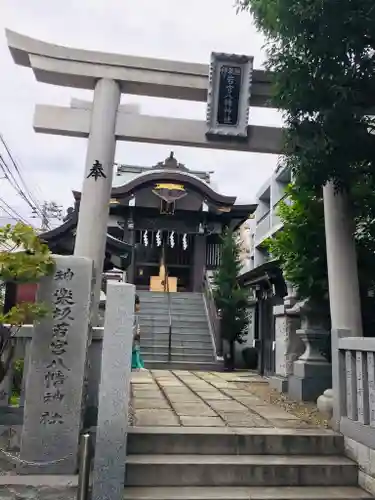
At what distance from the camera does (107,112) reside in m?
7.29

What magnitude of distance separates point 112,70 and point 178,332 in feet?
35.0

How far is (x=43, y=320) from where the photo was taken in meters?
4.57

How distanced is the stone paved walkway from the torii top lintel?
4932 mm

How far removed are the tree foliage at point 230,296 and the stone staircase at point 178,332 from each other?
1.08m

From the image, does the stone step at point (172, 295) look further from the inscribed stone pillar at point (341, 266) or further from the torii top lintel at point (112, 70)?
the inscribed stone pillar at point (341, 266)

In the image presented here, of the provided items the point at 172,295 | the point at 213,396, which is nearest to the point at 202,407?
the point at 213,396

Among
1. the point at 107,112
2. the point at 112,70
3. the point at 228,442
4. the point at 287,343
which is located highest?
the point at 112,70

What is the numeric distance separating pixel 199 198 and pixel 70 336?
1734cm

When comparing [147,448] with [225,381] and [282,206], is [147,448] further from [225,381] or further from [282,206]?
[225,381]

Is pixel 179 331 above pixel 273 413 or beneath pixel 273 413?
above

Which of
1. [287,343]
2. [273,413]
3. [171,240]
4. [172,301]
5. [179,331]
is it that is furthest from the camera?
[171,240]

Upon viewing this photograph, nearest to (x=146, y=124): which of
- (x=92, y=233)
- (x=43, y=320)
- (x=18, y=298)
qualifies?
(x=92, y=233)

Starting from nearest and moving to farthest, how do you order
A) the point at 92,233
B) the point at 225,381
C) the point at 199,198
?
the point at 92,233 → the point at 225,381 → the point at 199,198

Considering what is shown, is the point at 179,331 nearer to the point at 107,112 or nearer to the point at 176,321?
the point at 176,321
